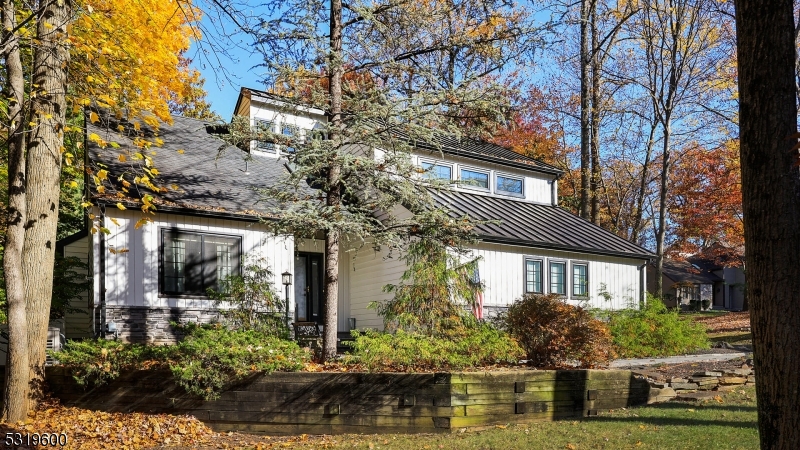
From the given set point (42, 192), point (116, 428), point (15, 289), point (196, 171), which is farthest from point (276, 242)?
point (116, 428)

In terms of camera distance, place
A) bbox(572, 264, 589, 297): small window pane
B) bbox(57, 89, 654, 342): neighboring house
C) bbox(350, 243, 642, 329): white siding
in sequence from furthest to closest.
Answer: bbox(572, 264, 589, 297): small window pane
bbox(350, 243, 642, 329): white siding
bbox(57, 89, 654, 342): neighboring house

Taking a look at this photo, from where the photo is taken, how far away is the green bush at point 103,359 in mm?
8711

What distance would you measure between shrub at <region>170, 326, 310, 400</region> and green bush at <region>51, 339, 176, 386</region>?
75cm

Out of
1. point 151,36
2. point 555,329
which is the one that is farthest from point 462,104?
point 151,36

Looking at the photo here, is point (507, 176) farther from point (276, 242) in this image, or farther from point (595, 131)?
point (595, 131)

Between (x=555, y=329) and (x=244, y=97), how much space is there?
1234 centimetres

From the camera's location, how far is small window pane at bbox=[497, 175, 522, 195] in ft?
66.2

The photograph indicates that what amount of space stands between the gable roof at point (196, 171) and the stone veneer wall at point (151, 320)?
6.51ft

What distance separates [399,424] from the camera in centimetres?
780

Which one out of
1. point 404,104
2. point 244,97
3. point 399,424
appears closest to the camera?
point 399,424

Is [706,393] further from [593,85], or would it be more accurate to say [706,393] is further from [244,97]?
[593,85]

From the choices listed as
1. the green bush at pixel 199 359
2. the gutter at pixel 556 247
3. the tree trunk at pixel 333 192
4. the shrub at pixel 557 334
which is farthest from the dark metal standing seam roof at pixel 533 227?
the green bush at pixel 199 359

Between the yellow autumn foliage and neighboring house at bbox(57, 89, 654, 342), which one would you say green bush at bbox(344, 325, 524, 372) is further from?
the yellow autumn foliage

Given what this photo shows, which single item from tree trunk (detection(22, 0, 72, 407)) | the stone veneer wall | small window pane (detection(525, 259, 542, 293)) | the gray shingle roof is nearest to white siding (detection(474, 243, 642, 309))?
small window pane (detection(525, 259, 542, 293))
